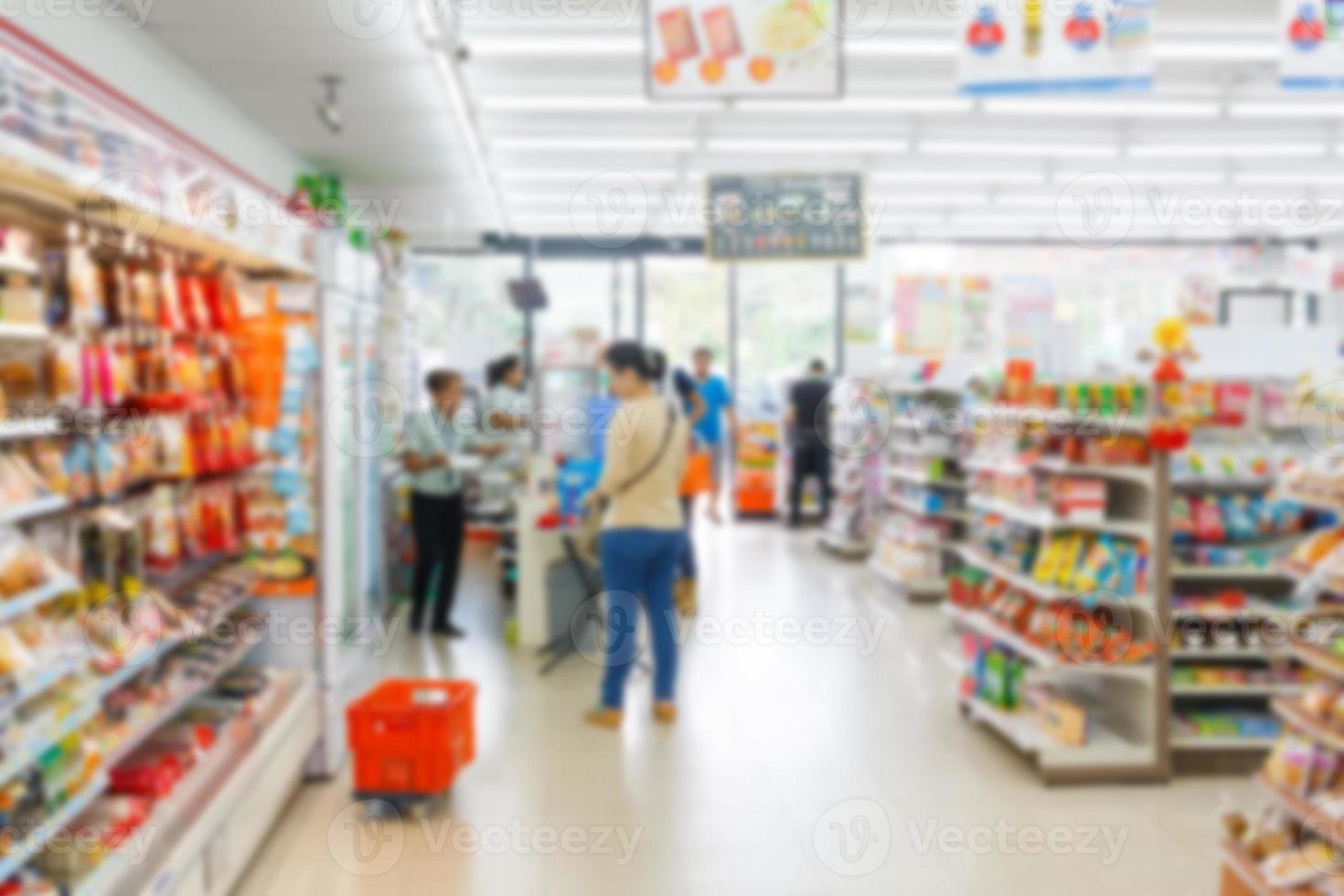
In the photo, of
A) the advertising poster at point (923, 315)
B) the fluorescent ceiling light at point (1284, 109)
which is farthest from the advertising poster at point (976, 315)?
the fluorescent ceiling light at point (1284, 109)

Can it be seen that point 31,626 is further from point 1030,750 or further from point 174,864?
point 1030,750

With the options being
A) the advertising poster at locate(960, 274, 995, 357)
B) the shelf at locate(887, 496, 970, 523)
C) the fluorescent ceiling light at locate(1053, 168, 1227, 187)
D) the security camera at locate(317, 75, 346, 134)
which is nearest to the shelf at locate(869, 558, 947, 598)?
the shelf at locate(887, 496, 970, 523)

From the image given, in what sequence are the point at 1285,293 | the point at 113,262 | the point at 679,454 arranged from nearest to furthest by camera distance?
the point at 113,262 → the point at 679,454 → the point at 1285,293

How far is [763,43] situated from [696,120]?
12.8 ft

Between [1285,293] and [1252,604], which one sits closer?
[1252,604]

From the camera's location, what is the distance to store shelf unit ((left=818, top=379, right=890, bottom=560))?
10.1m

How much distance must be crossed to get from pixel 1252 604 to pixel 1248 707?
546 mm

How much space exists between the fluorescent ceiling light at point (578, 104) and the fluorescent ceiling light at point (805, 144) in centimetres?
72

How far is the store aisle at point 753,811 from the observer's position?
370cm

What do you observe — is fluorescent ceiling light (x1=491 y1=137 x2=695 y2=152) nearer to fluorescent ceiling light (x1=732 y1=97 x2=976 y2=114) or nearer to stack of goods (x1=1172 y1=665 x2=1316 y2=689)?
fluorescent ceiling light (x1=732 y1=97 x2=976 y2=114)

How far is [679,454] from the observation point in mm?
5156

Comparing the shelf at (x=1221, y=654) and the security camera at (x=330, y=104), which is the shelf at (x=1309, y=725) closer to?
the shelf at (x=1221, y=654)

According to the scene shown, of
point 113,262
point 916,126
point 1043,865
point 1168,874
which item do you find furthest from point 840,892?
point 916,126

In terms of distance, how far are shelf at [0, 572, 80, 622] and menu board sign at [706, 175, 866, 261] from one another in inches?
287
